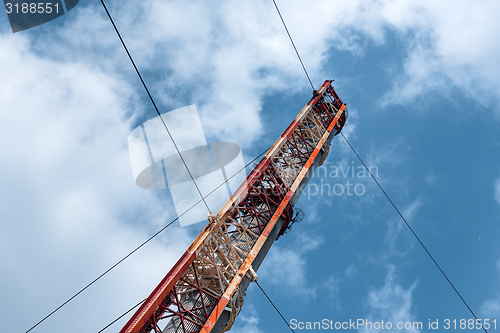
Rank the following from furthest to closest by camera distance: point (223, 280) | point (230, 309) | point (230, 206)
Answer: point (230, 206), point (223, 280), point (230, 309)

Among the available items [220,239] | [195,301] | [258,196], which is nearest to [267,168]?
[258,196]

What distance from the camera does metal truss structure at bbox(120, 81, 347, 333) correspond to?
1539 centimetres

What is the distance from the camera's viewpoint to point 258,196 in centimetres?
2220

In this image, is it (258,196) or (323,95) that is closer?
(258,196)

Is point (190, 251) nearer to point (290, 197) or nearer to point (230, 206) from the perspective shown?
point (230, 206)

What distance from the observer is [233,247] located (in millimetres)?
17984

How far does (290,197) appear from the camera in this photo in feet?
71.7

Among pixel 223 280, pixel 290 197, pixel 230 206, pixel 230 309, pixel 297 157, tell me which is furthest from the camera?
pixel 297 157

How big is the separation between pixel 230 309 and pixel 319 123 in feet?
61.4

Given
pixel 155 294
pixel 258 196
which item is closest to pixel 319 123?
pixel 258 196

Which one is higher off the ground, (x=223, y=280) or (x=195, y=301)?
(x=223, y=280)

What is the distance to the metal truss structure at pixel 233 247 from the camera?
15391mm

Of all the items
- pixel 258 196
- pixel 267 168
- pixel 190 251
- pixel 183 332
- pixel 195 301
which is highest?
pixel 267 168

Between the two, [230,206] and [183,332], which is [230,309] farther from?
[230,206]
